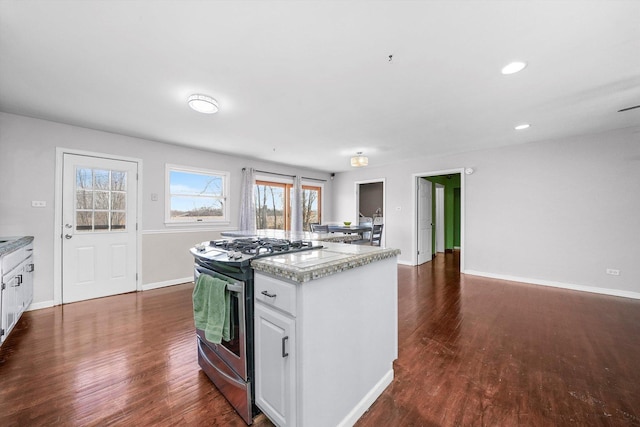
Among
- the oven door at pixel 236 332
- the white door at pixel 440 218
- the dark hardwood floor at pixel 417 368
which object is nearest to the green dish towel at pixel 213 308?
the oven door at pixel 236 332

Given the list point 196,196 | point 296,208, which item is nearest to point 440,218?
point 296,208

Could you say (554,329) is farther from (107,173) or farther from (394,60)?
(107,173)

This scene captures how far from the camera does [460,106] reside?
2854 millimetres

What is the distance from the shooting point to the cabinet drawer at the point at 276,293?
118 cm

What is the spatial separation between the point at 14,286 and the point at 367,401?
3280 millimetres

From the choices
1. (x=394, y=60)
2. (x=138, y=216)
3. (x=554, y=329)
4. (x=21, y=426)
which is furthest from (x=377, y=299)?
(x=138, y=216)

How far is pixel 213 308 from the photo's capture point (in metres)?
1.52

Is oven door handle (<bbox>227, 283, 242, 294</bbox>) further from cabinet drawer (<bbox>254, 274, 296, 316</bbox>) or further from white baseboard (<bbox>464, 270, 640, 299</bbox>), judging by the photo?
white baseboard (<bbox>464, 270, 640, 299</bbox>)

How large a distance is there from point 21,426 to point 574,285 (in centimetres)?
611

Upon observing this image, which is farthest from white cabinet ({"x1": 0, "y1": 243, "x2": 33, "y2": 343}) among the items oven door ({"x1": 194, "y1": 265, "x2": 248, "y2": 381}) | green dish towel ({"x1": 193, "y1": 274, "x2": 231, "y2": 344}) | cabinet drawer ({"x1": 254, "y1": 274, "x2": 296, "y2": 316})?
cabinet drawer ({"x1": 254, "y1": 274, "x2": 296, "y2": 316})

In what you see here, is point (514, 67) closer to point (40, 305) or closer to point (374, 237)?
point (374, 237)

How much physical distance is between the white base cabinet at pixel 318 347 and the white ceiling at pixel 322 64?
157cm

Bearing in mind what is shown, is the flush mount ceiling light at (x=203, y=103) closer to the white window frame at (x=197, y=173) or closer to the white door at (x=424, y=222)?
the white window frame at (x=197, y=173)

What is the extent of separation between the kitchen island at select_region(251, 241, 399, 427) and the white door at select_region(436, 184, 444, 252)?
6.60 m
